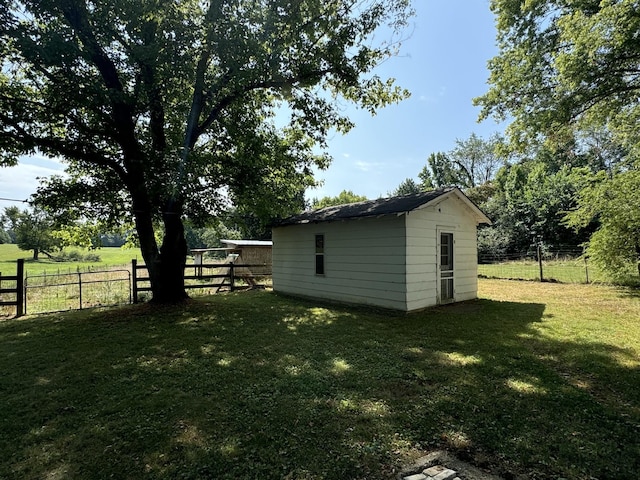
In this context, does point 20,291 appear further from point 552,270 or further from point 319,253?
point 552,270

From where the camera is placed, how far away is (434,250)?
8398 millimetres

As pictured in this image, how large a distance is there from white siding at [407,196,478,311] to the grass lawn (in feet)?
4.89

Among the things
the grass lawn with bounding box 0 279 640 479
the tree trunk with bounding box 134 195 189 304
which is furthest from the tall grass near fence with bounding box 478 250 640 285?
the tree trunk with bounding box 134 195 189 304

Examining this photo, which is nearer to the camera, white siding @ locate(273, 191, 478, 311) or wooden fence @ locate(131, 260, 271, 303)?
white siding @ locate(273, 191, 478, 311)

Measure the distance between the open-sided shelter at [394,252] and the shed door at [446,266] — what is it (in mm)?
26

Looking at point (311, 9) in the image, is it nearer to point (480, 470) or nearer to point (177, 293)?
point (177, 293)

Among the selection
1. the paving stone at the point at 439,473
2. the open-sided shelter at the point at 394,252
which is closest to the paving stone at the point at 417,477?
the paving stone at the point at 439,473

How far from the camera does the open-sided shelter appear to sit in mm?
7734

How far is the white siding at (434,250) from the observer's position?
7.76m

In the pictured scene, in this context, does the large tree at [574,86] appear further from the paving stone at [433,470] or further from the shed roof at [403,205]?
the paving stone at [433,470]

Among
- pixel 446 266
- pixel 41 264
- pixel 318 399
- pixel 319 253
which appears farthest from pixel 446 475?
pixel 41 264

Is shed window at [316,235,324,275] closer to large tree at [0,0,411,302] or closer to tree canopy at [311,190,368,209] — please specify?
large tree at [0,0,411,302]

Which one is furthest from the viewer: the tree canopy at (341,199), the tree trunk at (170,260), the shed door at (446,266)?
the tree canopy at (341,199)

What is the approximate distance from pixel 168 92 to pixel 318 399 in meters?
8.25
